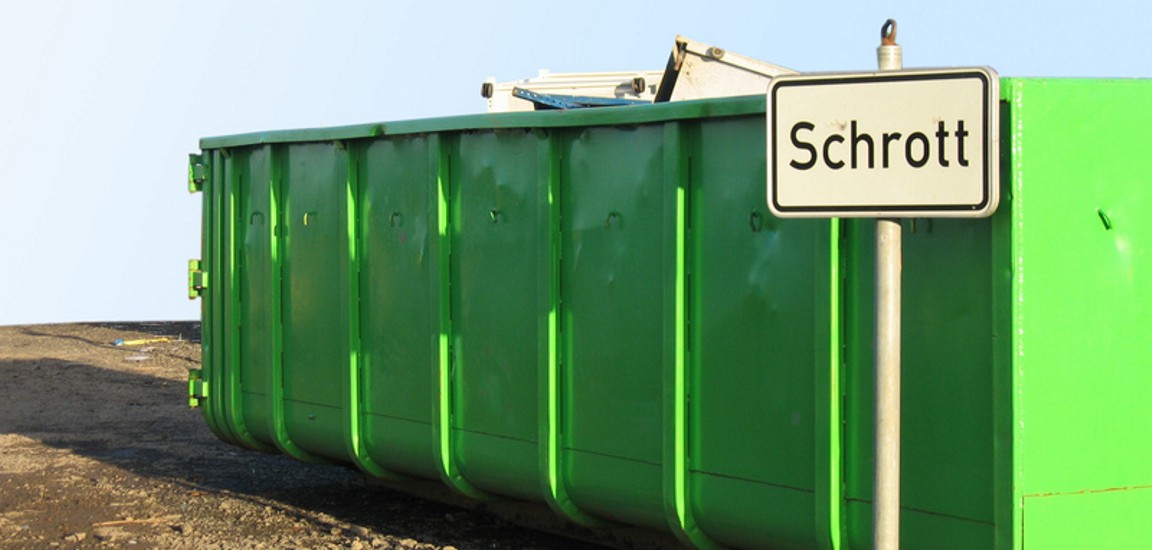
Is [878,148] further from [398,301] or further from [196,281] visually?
[196,281]

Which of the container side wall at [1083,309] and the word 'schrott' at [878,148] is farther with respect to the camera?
the container side wall at [1083,309]

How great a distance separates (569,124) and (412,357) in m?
1.67

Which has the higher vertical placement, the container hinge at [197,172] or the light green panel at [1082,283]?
the container hinge at [197,172]

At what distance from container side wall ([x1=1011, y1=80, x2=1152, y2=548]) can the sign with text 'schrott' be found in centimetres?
100

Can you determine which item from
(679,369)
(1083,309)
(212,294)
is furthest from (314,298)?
(1083,309)

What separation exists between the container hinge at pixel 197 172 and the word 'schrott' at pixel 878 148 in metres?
6.06

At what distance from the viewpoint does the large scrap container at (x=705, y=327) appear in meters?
4.93

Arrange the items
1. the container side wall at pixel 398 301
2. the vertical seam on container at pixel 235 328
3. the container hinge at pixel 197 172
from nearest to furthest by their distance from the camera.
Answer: the container side wall at pixel 398 301, the vertical seam on container at pixel 235 328, the container hinge at pixel 197 172

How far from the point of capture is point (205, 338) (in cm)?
961

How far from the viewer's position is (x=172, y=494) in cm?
910

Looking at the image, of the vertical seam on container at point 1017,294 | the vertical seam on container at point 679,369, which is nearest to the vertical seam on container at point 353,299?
the vertical seam on container at point 679,369

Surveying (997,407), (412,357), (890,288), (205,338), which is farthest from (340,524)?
(890,288)

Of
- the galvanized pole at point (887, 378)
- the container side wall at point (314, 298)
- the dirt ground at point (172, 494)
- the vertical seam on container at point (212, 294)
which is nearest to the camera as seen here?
the galvanized pole at point (887, 378)

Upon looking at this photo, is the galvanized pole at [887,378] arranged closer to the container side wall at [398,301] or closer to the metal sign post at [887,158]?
the metal sign post at [887,158]
